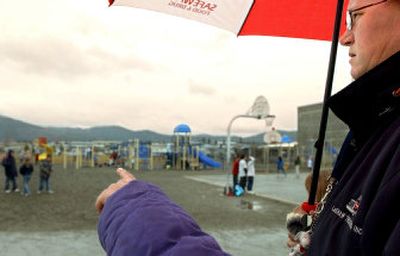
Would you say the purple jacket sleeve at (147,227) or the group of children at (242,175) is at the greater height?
the purple jacket sleeve at (147,227)

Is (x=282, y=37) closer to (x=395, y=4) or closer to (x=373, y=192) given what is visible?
(x=395, y=4)

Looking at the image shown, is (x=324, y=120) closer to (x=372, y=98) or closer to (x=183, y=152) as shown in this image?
(x=372, y=98)

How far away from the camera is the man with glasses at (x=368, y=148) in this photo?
94 cm

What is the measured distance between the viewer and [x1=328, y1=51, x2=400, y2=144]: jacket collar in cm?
121

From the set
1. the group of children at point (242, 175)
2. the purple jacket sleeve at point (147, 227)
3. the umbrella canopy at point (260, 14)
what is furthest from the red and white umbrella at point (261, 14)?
the group of children at point (242, 175)

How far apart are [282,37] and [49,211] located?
36.1 ft

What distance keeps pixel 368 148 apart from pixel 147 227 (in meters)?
0.58

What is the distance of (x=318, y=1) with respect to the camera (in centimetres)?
341

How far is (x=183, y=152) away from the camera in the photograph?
43.0 m

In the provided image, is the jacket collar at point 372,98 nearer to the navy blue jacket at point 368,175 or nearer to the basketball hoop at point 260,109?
the navy blue jacket at point 368,175

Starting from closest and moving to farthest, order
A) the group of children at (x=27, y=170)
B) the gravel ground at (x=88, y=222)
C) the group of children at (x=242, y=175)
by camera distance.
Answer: the gravel ground at (x=88, y=222)
the group of children at (x=27, y=170)
the group of children at (x=242, y=175)

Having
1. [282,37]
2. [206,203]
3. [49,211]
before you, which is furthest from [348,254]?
[206,203]

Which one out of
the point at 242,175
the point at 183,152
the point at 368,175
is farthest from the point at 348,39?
Answer: the point at 183,152

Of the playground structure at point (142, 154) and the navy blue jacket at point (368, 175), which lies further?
the playground structure at point (142, 154)
